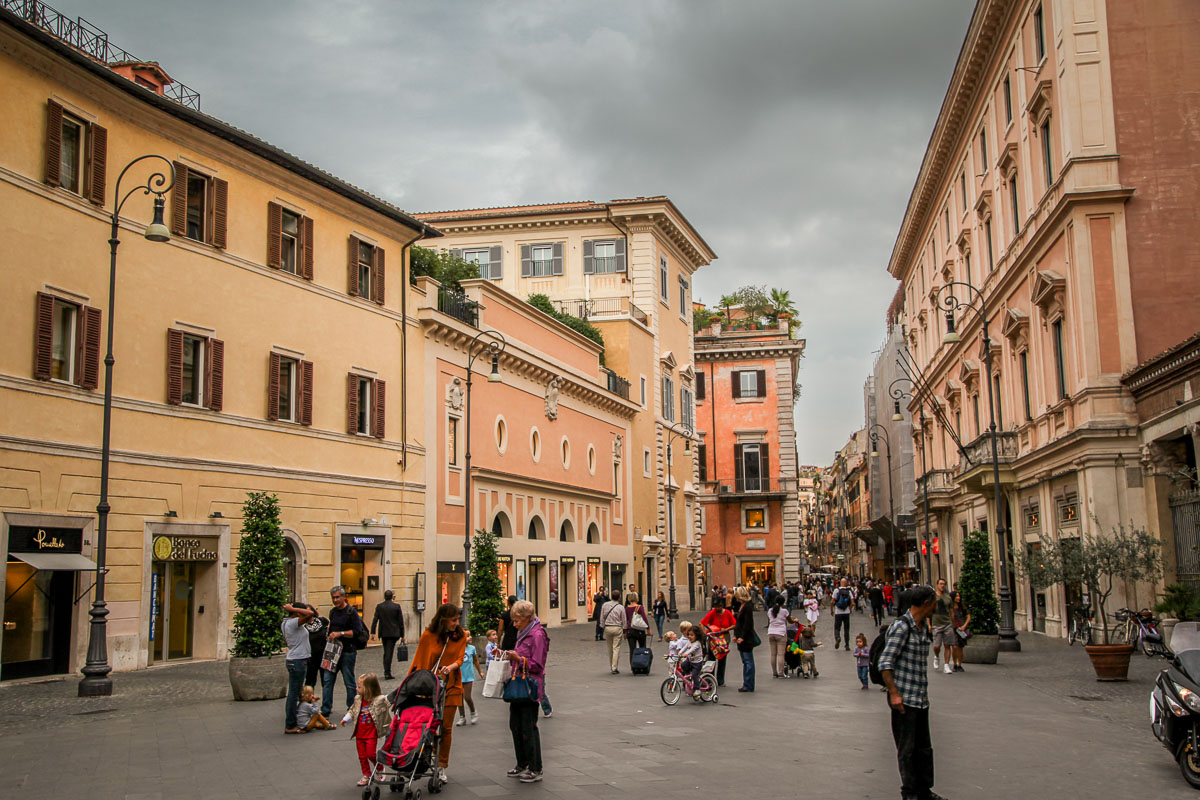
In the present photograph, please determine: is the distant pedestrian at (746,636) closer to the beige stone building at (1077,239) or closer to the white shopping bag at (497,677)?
the white shopping bag at (497,677)

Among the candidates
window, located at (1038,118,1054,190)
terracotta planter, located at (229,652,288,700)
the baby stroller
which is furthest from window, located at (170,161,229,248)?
window, located at (1038,118,1054,190)

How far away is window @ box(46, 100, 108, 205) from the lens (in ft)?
70.0

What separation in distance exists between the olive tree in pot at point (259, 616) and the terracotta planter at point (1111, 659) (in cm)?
1301

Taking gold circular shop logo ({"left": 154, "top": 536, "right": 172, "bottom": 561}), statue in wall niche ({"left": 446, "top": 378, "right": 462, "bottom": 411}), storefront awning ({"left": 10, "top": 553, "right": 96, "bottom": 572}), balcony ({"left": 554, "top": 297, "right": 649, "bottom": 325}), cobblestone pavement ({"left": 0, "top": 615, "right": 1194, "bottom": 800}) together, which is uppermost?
balcony ({"left": 554, "top": 297, "right": 649, "bottom": 325})

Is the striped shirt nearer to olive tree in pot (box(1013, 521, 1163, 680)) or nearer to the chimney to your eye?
olive tree in pot (box(1013, 521, 1163, 680))

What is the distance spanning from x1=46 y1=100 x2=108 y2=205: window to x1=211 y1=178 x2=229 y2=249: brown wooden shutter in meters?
3.20

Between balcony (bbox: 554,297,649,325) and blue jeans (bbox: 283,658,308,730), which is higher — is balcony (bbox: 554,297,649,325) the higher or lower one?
the higher one

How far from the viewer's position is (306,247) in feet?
94.5

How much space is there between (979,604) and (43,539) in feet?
63.1

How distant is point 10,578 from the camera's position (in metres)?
20.1

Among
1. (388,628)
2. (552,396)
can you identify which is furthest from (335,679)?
(552,396)

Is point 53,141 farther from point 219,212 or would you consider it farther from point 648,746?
point 648,746

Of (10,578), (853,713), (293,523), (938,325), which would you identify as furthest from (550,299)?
(853,713)

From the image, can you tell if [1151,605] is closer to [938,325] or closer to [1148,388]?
[1148,388]
